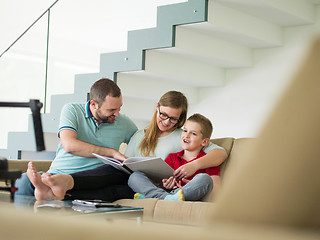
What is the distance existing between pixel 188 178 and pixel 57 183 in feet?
2.66

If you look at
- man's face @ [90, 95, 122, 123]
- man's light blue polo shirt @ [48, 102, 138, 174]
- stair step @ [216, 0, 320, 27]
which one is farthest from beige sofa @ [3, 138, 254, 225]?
stair step @ [216, 0, 320, 27]

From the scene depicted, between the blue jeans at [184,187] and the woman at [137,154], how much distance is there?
0.09 m

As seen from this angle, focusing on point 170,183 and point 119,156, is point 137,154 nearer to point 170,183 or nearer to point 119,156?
point 119,156

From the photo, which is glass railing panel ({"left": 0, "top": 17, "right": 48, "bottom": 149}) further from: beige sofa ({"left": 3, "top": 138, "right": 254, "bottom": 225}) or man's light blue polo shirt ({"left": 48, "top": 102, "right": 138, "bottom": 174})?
beige sofa ({"left": 3, "top": 138, "right": 254, "bottom": 225})

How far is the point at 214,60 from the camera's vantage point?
4090mm

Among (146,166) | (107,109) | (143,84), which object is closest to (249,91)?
(143,84)

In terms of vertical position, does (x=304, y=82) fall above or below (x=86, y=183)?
above

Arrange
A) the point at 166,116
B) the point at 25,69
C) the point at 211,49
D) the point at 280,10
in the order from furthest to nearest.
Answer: the point at 25,69, the point at 211,49, the point at 280,10, the point at 166,116

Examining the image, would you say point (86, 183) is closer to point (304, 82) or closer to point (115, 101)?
point (115, 101)

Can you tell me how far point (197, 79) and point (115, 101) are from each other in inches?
55.1

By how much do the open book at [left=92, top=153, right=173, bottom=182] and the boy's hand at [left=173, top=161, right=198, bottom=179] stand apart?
3 cm

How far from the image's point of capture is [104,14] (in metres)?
4.62

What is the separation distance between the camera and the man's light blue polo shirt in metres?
2.83

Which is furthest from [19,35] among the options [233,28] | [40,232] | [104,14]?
[40,232]
